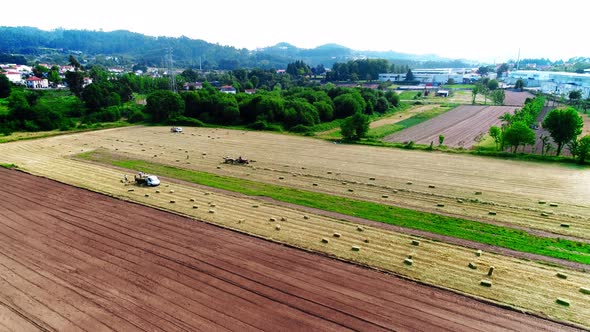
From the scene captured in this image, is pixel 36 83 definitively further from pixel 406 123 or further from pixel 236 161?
pixel 406 123

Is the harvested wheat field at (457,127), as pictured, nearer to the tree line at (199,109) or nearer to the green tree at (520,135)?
the green tree at (520,135)

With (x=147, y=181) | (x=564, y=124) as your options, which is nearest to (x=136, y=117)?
(x=147, y=181)

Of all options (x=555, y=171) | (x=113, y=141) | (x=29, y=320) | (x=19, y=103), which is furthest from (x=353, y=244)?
(x=19, y=103)

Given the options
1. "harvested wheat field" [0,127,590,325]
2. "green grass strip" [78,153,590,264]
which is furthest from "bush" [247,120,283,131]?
"green grass strip" [78,153,590,264]

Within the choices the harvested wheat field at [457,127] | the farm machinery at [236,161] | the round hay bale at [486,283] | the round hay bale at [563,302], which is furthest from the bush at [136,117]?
the round hay bale at [563,302]

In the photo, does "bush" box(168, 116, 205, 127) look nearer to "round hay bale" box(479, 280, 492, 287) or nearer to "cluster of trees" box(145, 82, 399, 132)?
"cluster of trees" box(145, 82, 399, 132)

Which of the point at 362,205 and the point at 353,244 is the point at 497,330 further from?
the point at 362,205
